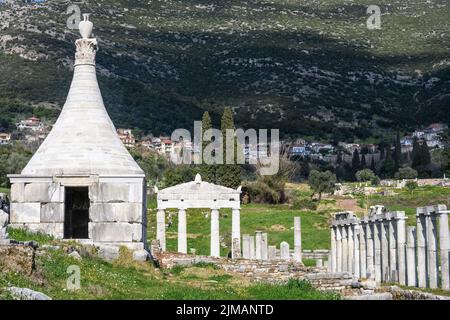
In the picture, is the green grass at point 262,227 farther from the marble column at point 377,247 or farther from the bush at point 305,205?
the marble column at point 377,247

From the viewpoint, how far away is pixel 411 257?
1073 inches

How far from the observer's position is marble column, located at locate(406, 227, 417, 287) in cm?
2708

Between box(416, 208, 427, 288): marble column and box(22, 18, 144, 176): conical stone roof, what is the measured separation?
30.2 feet

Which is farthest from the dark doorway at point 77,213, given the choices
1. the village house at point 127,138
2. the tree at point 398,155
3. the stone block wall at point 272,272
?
the tree at point 398,155

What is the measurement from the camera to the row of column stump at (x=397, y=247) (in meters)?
24.6

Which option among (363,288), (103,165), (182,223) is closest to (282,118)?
(182,223)

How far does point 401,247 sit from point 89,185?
31.6ft

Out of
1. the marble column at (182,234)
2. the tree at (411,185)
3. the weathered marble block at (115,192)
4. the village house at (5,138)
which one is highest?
the village house at (5,138)

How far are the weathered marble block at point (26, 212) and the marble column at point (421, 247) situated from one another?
11373 millimetres

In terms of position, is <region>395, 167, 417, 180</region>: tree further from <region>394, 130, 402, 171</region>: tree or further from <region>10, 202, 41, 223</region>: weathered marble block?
<region>10, 202, 41, 223</region>: weathered marble block

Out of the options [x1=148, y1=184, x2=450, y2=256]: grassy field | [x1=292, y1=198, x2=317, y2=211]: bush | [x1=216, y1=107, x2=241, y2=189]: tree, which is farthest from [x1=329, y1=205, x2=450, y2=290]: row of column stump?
[x1=216, y1=107, x2=241, y2=189]: tree

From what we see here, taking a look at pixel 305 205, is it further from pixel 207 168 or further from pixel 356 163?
pixel 356 163

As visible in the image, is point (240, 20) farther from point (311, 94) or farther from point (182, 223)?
point (182, 223)
